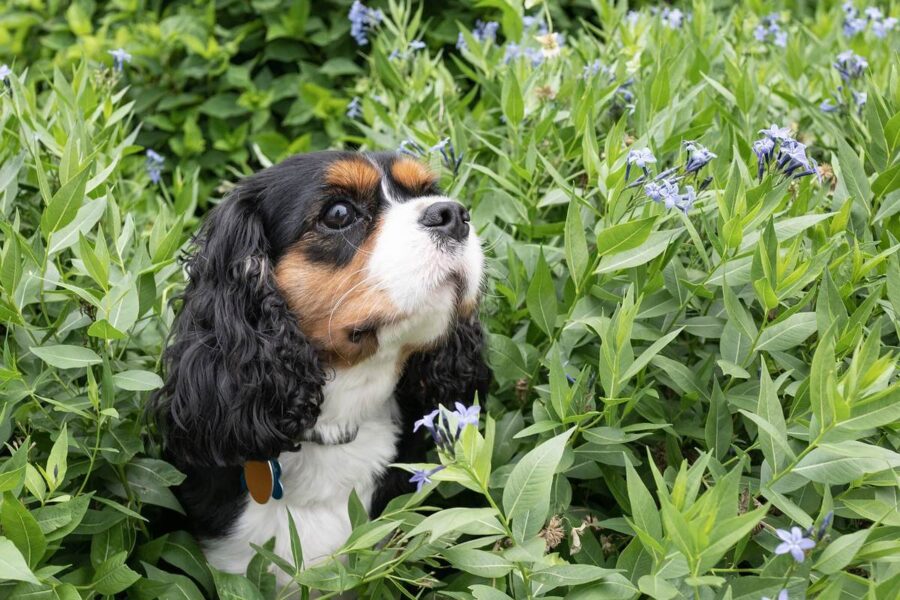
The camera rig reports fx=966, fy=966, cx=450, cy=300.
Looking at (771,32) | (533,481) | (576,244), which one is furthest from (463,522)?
(771,32)

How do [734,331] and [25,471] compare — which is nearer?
[25,471]

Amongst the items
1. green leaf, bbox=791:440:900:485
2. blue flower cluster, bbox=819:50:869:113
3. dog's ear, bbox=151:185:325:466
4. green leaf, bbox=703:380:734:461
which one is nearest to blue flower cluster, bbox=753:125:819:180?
green leaf, bbox=703:380:734:461

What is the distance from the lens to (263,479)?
2.91m

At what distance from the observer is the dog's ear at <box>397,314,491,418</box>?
3.15m

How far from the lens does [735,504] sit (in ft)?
6.23

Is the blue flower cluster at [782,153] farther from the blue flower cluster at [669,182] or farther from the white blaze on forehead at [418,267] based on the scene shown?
the white blaze on forehead at [418,267]

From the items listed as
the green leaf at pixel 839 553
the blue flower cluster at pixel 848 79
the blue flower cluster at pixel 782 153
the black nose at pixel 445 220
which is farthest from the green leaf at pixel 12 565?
the blue flower cluster at pixel 848 79

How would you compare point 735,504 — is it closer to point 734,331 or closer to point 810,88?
point 734,331

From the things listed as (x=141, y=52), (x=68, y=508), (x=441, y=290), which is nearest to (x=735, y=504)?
(x=441, y=290)

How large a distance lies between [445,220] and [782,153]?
94 cm

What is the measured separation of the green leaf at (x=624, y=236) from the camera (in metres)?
2.49

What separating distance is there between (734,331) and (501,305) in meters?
0.99

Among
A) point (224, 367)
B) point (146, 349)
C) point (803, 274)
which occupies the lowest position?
point (146, 349)

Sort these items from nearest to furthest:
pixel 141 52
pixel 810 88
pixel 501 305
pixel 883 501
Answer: pixel 883 501, pixel 501 305, pixel 810 88, pixel 141 52
